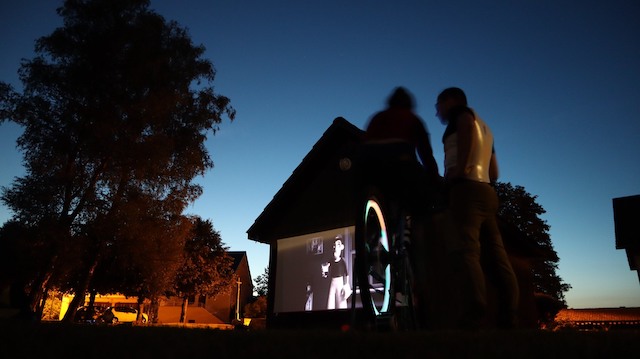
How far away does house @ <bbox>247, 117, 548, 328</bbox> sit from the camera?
44.1ft

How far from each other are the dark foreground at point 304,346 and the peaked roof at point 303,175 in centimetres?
1386

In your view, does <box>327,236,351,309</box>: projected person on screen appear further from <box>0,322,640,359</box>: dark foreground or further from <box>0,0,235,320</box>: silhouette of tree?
<box>0,322,640,359</box>: dark foreground

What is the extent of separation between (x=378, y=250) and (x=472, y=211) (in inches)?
45.1

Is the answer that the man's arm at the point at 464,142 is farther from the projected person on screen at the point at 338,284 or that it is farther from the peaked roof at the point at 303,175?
the peaked roof at the point at 303,175

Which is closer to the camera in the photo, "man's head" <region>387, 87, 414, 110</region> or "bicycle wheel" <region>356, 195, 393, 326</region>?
"bicycle wheel" <region>356, 195, 393, 326</region>

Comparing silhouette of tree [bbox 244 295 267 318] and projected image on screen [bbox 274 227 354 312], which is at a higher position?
projected image on screen [bbox 274 227 354 312]

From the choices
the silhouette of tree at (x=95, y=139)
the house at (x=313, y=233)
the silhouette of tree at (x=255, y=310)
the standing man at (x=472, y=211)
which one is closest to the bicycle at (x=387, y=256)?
the standing man at (x=472, y=211)

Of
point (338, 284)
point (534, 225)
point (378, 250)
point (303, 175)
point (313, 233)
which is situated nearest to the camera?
point (378, 250)

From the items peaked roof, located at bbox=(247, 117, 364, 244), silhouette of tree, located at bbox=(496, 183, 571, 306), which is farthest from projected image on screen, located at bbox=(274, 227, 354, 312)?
silhouette of tree, located at bbox=(496, 183, 571, 306)

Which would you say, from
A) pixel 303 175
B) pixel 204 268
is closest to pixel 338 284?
pixel 303 175

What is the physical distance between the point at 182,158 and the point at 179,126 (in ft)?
5.67

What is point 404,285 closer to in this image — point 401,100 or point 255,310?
point 401,100

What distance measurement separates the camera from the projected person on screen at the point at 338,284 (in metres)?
12.5

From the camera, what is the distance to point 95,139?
1571 centimetres
